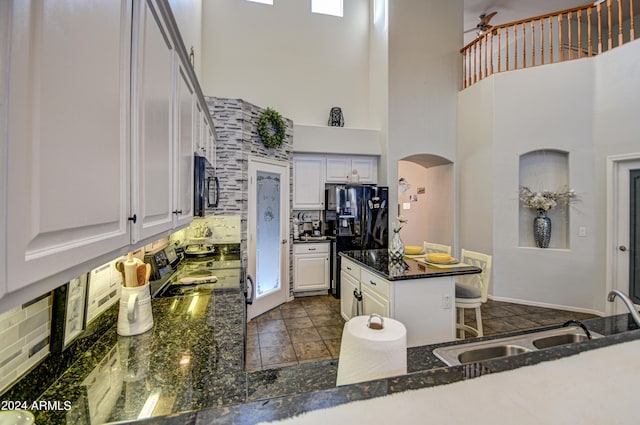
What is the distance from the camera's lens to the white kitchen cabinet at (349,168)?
16.8ft

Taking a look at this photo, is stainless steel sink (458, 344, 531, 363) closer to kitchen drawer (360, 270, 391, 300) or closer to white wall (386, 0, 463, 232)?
kitchen drawer (360, 270, 391, 300)

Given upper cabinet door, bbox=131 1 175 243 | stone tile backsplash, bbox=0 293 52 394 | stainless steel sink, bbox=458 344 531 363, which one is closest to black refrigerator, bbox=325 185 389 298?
stainless steel sink, bbox=458 344 531 363

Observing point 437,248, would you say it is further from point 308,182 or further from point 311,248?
point 308,182

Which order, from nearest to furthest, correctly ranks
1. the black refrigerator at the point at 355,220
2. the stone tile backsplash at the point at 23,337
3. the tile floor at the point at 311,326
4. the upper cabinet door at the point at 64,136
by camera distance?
1. the upper cabinet door at the point at 64,136
2. the stone tile backsplash at the point at 23,337
3. the tile floor at the point at 311,326
4. the black refrigerator at the point at 355,220

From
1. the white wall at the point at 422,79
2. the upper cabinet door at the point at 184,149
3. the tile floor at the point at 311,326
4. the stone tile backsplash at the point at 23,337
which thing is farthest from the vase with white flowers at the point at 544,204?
the stone tile backsplash at the point at 23,337

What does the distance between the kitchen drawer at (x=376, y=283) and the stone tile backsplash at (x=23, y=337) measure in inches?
82.4

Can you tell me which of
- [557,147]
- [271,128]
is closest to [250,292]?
[271,128]

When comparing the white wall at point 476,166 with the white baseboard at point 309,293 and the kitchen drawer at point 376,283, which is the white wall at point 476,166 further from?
the kitchen drawer at point 376,283

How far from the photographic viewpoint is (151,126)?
94 cm

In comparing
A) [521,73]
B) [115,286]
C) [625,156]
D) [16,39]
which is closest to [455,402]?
[16,39]

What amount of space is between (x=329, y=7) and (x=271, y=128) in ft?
10.9

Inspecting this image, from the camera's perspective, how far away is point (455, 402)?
0.55m

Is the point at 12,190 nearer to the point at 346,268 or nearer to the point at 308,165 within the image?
Result: the point at 346,268

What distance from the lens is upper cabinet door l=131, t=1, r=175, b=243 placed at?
2.71 feet
